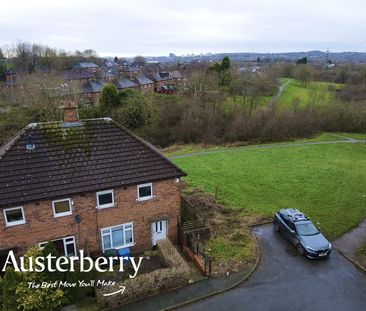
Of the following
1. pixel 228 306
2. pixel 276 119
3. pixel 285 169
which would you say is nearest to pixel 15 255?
pixel 228 306

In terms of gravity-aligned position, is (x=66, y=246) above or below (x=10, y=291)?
below

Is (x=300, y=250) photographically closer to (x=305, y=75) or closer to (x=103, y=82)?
(x=103, y=82)

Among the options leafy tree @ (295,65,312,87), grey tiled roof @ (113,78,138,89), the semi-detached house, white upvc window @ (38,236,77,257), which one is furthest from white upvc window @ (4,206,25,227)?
leafy tree @ (295,65,312,87)

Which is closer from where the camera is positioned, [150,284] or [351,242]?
[150,284]

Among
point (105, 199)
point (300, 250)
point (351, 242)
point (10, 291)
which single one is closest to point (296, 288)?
point (300, 250)

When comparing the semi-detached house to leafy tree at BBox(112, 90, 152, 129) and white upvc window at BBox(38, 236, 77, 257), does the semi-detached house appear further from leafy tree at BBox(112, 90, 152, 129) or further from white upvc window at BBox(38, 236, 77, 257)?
leafy tree at BBox(112, 90, 152, 129)

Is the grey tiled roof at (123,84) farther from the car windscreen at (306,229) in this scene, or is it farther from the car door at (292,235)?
the car windscreen at (306,229)
